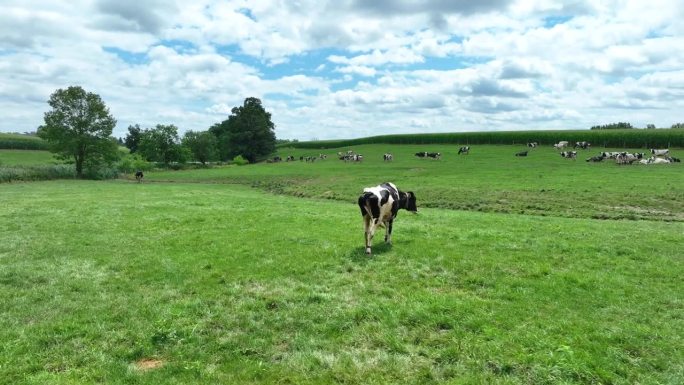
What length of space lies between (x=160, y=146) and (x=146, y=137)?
16.3 feet

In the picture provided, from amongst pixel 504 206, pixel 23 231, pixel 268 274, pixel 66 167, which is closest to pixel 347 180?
pixel 504 206

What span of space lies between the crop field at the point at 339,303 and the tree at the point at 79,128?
57939 mm

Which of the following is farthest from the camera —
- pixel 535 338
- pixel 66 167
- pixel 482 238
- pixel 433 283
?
pixel 66 167

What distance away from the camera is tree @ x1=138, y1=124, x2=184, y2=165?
114438 mm

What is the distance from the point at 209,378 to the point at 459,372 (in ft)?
12.5

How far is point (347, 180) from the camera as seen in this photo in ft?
164

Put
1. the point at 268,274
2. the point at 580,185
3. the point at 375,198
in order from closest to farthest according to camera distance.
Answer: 1. the point at 268,274
2. the point at 375,198
3. the point at 580,185

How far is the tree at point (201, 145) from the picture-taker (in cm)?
12288

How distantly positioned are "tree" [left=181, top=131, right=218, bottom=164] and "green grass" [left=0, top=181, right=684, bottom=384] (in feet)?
356

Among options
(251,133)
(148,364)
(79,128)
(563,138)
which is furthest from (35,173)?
(563,138)

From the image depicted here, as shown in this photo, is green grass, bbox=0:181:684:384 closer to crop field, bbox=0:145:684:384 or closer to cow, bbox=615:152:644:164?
crop field, bbox=0:145:684:384

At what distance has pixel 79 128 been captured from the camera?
73.9 meters

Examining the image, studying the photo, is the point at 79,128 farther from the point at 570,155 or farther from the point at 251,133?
the point at 570,155

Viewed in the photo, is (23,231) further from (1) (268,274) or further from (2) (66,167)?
(2) (66,167)
